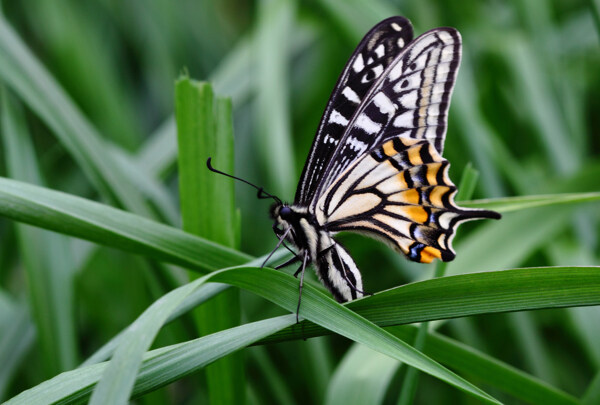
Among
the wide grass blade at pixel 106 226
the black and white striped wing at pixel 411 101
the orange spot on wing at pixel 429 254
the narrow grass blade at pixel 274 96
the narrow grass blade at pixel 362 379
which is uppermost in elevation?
the narrow grass blade at pixel 274 96

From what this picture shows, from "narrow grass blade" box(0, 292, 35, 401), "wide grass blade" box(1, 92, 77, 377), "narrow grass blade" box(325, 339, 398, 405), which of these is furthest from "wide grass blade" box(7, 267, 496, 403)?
"narrow grass blade" box(0, 292, 35, 401)

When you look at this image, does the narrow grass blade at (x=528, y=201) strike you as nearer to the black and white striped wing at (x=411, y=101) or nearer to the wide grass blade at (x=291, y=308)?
the black and white striped wing at (x=411, y=101)

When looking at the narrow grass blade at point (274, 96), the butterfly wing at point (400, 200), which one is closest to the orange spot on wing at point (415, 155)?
the butterfly wing at point (400, 200)

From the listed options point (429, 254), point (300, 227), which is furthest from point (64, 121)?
point (429, 254)

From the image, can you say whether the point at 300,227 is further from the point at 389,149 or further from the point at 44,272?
the point at 44,272

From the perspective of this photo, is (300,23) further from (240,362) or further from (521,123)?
(240,362)
